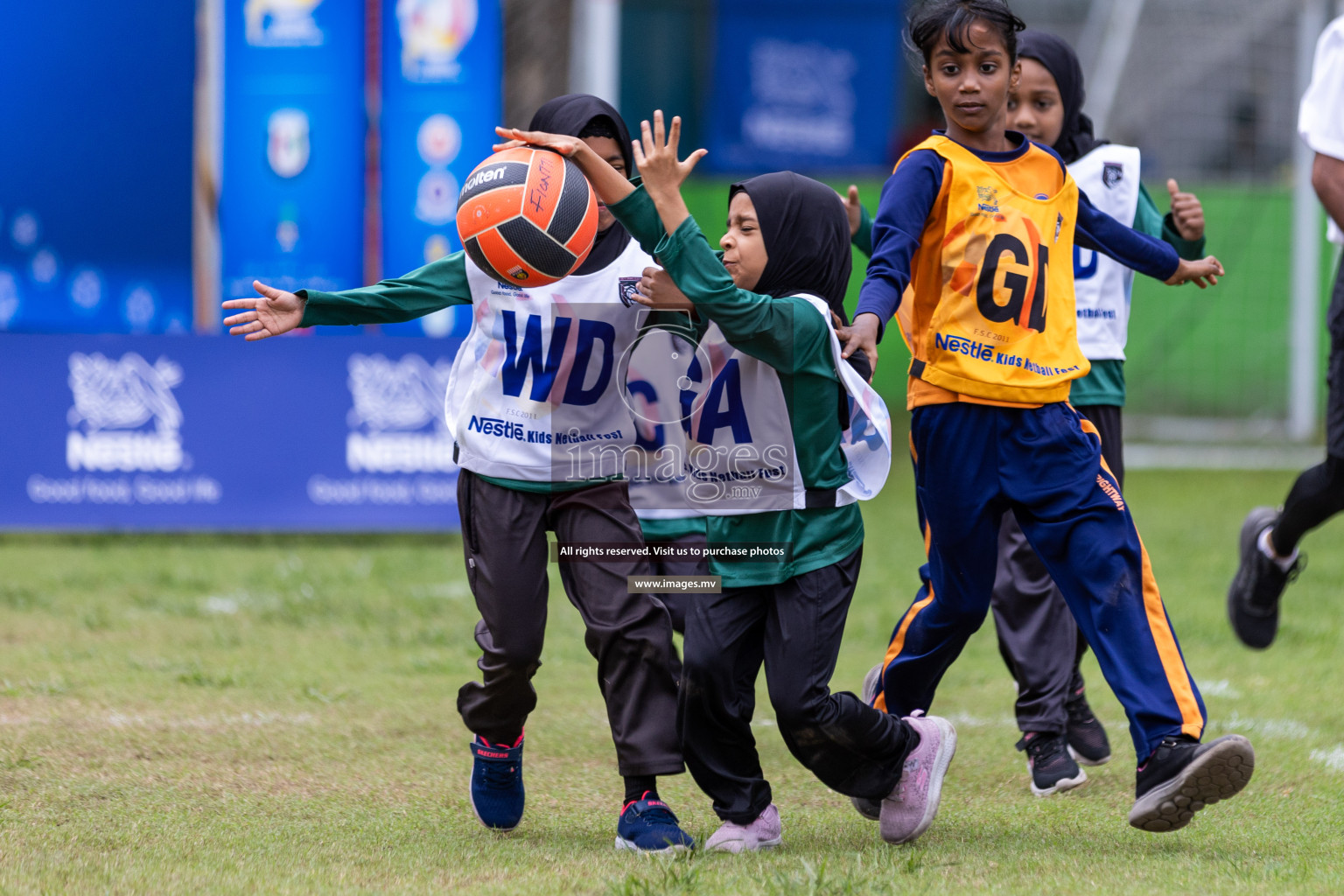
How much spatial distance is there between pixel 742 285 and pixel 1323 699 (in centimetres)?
311

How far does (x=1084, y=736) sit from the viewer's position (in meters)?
4.92

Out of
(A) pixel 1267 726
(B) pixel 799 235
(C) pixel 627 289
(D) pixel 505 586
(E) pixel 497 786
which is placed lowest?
(A) pixel 1267 726

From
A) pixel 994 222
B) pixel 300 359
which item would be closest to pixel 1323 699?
pixel 994 222

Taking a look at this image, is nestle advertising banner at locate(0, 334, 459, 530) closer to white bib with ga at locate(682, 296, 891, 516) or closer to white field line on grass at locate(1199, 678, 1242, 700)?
white field line on grass at locate(1199, 678, 1242, 700)

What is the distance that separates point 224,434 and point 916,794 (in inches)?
247

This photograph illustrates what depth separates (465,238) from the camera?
384 centimetres

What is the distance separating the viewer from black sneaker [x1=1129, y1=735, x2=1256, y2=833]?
3471 mm

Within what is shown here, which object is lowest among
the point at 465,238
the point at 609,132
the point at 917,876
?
the point at 917,876

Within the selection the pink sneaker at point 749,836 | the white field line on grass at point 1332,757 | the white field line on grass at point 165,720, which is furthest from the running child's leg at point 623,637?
the white field line on grass at point 1332,757

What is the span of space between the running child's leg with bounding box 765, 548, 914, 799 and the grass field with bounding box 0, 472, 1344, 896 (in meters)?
0.21

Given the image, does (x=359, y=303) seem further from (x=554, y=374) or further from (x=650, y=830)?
(x=650, y=830)

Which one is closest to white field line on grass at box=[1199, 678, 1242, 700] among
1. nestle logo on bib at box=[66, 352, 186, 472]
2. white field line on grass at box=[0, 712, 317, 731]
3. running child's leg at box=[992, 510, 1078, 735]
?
running child's leg at box=[992, 510, 1078, 735]

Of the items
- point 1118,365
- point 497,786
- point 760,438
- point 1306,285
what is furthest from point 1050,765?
point 1306,285

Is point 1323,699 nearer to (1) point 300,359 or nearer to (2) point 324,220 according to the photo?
(1) point 300,359
